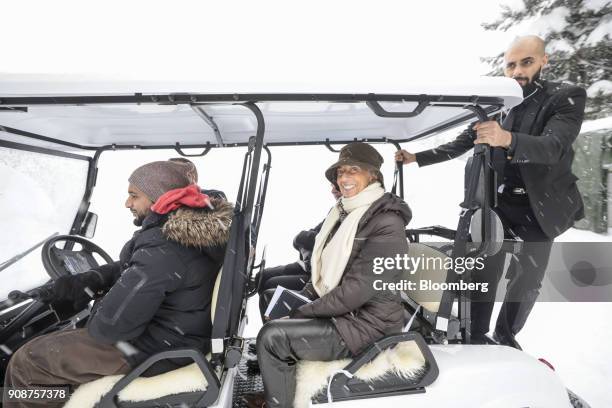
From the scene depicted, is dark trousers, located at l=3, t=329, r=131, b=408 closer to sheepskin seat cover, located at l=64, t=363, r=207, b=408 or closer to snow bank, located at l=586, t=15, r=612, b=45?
sheepskin seat cover, located at l=64, t=363, r=207, b=408

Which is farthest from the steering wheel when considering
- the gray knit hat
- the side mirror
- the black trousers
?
A: the black trousers

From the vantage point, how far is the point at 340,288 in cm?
195

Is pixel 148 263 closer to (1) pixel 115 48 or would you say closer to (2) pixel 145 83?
(2) pixel 145 83

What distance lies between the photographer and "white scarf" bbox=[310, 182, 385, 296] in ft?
6.91

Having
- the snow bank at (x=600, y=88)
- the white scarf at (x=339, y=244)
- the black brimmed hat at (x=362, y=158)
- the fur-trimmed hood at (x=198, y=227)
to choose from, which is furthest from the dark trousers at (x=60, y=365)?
the snow bank at (x=600, y=88)

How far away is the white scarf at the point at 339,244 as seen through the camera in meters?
2.11

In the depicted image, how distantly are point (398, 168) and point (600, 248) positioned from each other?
592cm

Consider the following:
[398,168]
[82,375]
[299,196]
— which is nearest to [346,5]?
[299,196]

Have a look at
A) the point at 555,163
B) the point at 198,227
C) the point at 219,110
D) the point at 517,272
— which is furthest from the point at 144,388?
the point at 555,163

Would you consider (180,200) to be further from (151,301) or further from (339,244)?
(339,244)

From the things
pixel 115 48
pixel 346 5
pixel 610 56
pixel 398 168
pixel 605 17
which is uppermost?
pixel 346 5

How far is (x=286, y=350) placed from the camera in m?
1.86

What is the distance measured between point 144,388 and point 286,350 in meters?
0.65

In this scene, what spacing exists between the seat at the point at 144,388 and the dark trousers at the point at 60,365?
0.04m
